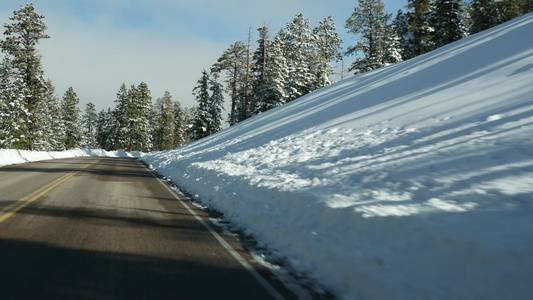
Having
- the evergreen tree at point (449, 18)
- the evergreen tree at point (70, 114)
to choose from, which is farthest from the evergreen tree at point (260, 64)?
the evergreen tree at point (70, 114)

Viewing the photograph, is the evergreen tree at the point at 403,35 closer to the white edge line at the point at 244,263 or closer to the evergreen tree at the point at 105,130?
the white edge line at the point at 244,263

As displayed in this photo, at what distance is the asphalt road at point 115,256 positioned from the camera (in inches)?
136

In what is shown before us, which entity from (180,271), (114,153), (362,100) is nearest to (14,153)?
(362,100)

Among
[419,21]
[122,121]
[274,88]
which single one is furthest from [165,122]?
[419,21]

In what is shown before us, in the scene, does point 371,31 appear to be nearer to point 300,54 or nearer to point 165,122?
point 300,54

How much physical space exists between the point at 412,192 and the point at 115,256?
4.74 meters

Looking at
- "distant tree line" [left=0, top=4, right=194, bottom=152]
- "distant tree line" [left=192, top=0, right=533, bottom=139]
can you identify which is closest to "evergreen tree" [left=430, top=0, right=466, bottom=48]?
"distant tree line" [left=192, top=0, right=533, bottom=139]

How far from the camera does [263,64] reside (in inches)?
1796

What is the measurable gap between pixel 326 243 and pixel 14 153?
985 inches

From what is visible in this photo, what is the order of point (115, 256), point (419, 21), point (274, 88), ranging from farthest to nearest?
point (274, 88) → point (419, 21) → point (115, 256)

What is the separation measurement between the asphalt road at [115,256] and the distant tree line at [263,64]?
33001 millimetres

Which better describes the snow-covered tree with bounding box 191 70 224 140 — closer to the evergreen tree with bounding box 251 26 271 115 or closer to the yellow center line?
the evergreen tree with bounding box 251 26 271 115

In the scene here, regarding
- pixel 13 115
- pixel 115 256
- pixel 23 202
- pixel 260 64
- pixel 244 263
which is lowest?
pixel 244 263

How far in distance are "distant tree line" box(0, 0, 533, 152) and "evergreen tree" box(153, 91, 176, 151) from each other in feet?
28.0
